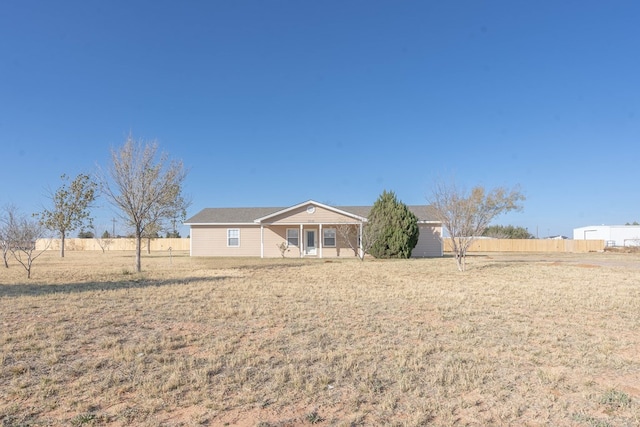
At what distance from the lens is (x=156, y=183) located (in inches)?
574

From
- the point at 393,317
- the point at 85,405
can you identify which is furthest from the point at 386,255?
the point at 85,405

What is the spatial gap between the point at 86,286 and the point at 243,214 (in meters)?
17.1

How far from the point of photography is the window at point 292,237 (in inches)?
1009

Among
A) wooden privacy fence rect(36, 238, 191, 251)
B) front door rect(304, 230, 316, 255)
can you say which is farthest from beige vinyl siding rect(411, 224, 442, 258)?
wooden privacy fence rect(36, 238, 191, 251)

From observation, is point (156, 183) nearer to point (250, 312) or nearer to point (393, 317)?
point (250, 312)

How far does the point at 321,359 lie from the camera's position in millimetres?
4449

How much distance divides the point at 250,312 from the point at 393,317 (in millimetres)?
2573

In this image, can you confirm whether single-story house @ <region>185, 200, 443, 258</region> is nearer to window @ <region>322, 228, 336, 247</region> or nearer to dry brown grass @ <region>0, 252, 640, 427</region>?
window @ <region>322, 228, 336, 247</region>

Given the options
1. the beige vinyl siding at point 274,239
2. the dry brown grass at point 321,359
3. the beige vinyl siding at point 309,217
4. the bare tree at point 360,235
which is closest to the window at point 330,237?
the bare tree at point 360,235

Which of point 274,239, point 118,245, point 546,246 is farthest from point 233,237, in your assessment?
point 546,246

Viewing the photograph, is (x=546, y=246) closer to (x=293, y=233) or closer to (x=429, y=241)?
(x=429, y=241)

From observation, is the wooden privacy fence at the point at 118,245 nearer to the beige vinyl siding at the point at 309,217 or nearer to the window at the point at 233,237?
the window at the point at 233,237

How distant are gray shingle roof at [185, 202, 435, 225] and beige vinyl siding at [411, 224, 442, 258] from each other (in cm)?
78

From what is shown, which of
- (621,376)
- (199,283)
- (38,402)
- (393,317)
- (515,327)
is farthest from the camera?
(199,283)
